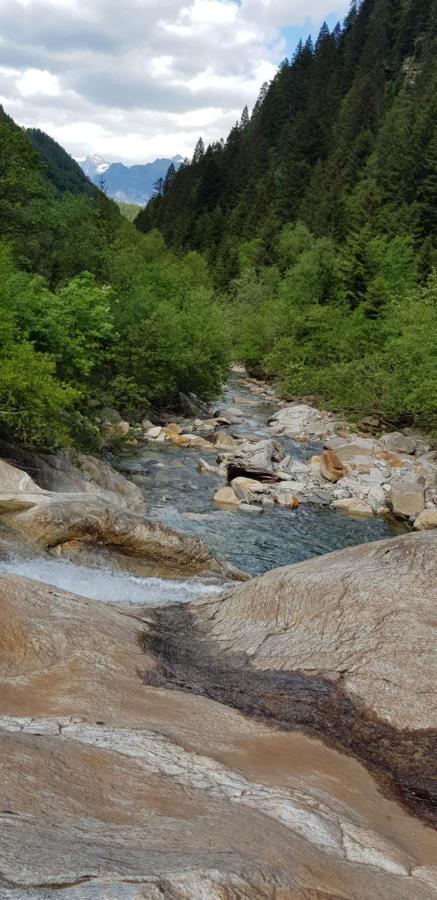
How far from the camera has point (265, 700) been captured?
7598 millimetres

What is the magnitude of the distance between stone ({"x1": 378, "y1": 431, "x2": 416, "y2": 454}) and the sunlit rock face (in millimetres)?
22993

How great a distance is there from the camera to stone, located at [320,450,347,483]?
27156 millimetres

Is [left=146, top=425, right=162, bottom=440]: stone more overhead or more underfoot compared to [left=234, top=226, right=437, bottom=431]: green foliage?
more underfoot

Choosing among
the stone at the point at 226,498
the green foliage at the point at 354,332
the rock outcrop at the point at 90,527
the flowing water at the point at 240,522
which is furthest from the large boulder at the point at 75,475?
the green foliage at the point at 354,332

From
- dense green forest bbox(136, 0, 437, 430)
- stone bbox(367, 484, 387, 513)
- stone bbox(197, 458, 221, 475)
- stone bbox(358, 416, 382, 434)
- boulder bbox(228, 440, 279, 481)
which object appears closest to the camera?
stone bbox(367, 484, 387, 513)

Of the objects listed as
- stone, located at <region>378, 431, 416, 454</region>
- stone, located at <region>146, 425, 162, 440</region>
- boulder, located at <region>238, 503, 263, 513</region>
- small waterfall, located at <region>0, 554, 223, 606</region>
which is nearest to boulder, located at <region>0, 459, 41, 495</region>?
small waterfall, located at <region>0, 554, 223, 606</region>

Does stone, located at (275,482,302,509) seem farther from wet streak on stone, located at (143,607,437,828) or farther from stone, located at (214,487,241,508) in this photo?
wet streak on stone, located at (143,607,437,828)

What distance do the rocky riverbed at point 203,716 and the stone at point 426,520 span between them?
928cm

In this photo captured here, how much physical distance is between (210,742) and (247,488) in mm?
18487

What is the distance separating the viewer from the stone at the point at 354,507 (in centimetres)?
2405

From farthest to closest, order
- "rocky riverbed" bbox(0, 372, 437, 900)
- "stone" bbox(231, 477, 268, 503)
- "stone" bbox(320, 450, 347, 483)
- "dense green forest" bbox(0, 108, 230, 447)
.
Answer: "stone" bbox(320, 450, 347, 483) → "stone" bbox(231, 477, 268, 503) → "dense green forest" bbox(0, 108, 230, 447) → "rocky riverbed" bbox(0, 372, 437, 900)

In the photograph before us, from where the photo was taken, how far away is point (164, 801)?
457cm

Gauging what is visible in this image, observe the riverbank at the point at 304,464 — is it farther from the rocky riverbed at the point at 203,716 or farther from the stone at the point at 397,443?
the rocky riverbed at the point at 203,716

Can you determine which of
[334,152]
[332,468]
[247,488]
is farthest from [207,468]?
[334,152]
